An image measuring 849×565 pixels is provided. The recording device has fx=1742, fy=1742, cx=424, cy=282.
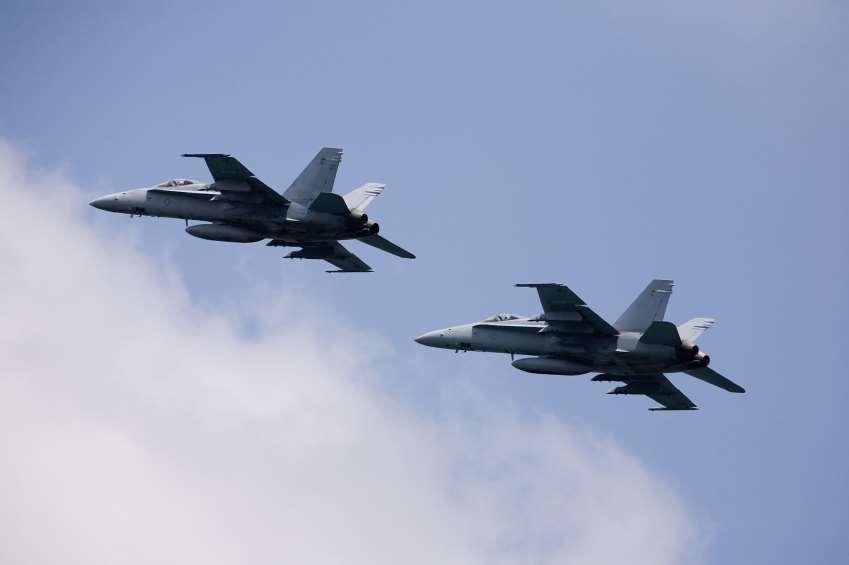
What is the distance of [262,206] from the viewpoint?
278ft

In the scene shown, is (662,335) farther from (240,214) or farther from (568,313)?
(240,214)

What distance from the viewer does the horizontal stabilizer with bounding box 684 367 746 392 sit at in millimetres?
83250

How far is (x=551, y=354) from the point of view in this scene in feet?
Answer: 273

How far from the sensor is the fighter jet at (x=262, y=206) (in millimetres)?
83938

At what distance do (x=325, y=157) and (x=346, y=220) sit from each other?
177 inches

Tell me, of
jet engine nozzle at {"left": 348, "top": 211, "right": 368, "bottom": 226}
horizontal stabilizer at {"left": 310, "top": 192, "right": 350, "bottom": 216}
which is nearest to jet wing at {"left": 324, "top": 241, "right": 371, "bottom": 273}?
jet engine nozzle at {"left": 348, "top": 211, "right": 368, "bottom": 226}

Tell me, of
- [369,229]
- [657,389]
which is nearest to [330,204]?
[369,229]

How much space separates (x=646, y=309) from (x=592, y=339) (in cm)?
305

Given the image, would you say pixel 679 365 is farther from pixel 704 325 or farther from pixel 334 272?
pixel 334 272

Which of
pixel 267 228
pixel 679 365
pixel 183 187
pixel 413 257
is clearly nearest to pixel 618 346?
pixel 679 365

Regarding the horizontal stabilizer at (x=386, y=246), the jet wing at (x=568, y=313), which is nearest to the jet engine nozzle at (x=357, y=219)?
the horizontal stabilizer at (x=386, y=246)

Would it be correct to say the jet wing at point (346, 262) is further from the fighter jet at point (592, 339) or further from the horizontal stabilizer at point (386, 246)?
the fighter jet at point (592, 339)

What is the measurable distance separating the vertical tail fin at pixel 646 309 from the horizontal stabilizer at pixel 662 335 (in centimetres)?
226

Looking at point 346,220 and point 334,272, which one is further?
point 334,272
